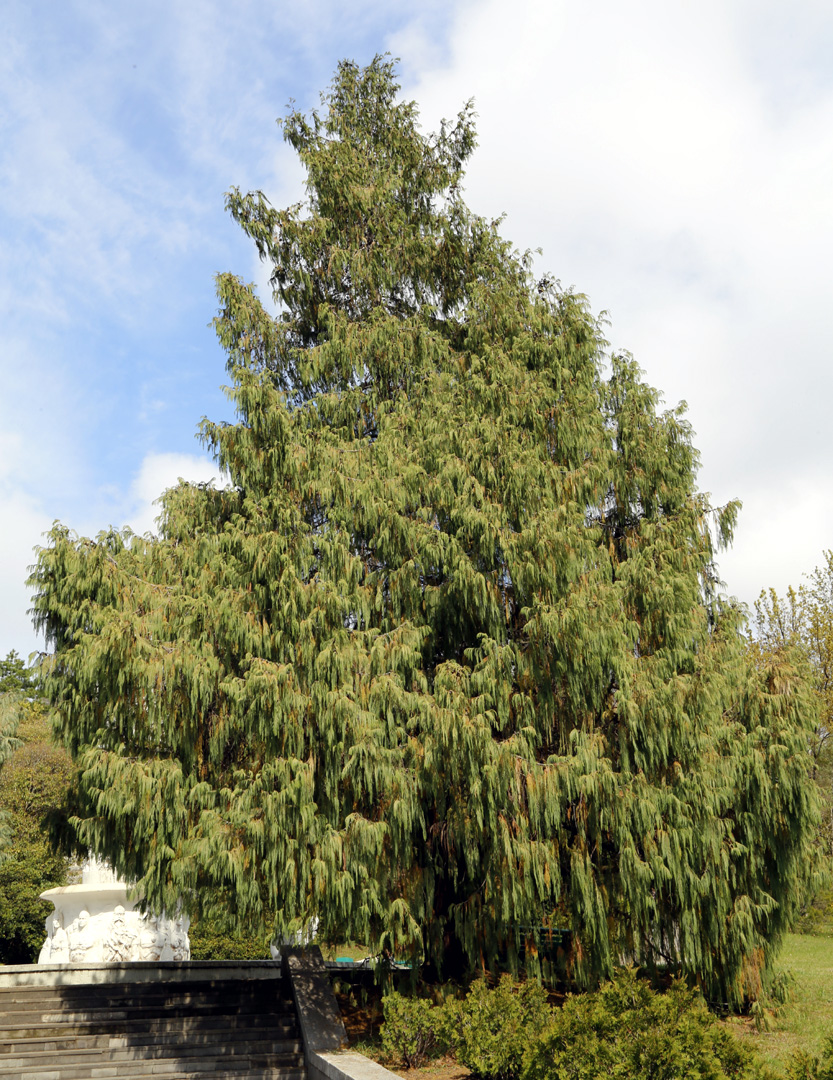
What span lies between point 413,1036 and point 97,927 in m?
11.9

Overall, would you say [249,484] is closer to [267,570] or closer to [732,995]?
[267,570]

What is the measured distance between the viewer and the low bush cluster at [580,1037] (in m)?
6.21

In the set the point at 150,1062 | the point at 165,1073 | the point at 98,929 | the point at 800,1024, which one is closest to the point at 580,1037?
the point at 800,1024

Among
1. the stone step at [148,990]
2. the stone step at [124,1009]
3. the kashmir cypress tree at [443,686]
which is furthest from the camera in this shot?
the stone step at [148,990]

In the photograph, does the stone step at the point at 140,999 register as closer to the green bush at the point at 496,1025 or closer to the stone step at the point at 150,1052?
the stone step at the point at 150,1052

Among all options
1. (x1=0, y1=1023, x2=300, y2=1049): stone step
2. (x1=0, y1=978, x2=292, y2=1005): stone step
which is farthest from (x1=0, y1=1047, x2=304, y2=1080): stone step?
(x1=0, y1=978, x2=292, y2=1005): stone step

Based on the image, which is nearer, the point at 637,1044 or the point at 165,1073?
the point at 637,1044

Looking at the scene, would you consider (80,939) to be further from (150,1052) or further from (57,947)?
(150,1052)

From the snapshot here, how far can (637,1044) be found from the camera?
649 cm

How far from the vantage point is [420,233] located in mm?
14539

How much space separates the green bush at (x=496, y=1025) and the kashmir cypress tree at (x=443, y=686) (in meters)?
0.85

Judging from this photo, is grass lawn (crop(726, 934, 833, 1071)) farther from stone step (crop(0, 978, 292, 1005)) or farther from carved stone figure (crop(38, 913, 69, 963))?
carved stone figure (crop(38, 913, 69, 963))

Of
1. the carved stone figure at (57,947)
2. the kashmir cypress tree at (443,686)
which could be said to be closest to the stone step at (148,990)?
the kashmir cypress tree at (443,686)

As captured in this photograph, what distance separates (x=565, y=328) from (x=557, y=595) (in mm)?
4947
